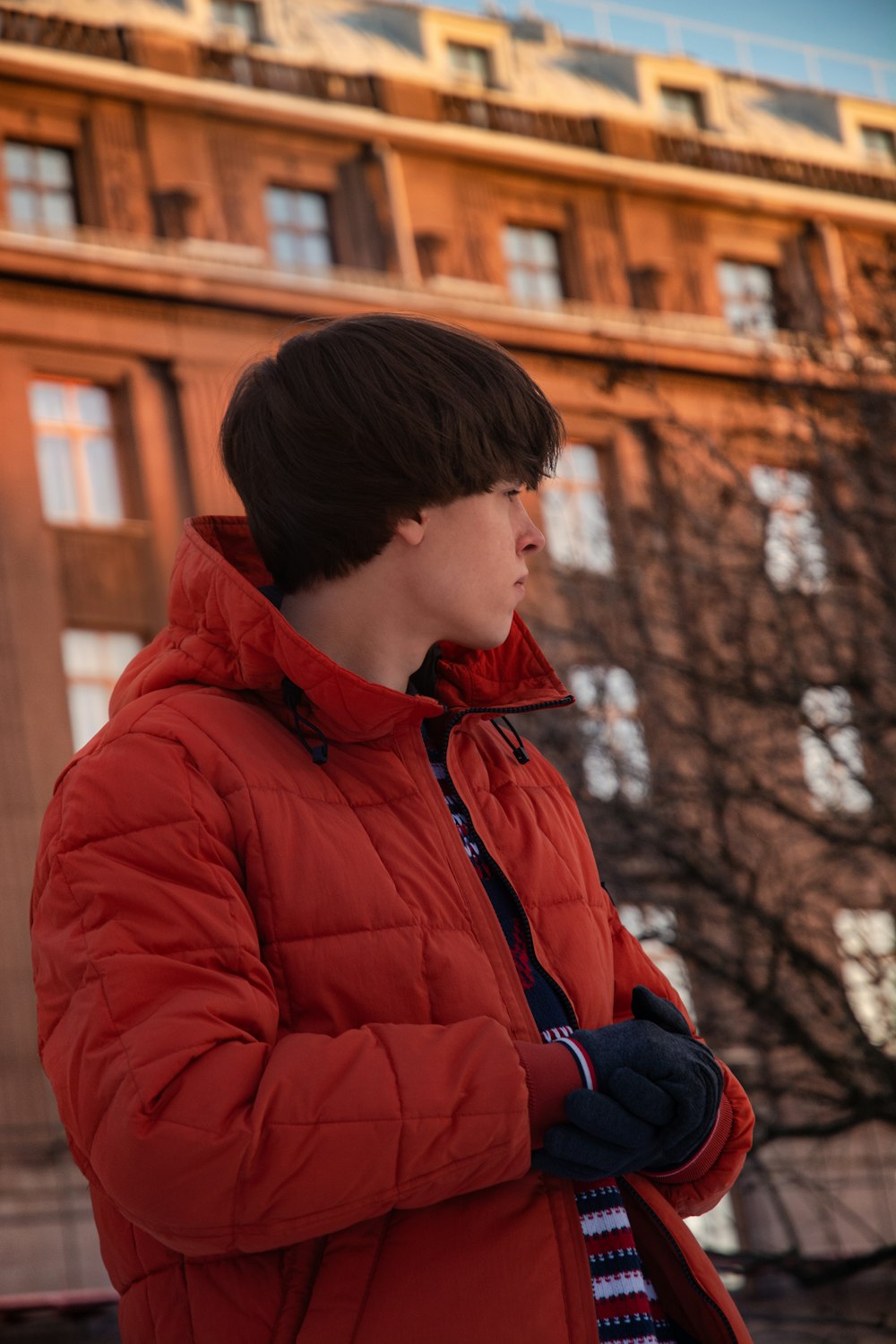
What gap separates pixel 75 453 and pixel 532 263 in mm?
7662

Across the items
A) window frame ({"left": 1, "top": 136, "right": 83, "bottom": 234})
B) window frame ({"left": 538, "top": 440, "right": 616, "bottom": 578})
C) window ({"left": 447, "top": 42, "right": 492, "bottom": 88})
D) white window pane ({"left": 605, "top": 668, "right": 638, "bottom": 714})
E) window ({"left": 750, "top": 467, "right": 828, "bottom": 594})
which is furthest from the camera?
window ({"left": 447, "top": 42, "right": 492, "bottom": 88})

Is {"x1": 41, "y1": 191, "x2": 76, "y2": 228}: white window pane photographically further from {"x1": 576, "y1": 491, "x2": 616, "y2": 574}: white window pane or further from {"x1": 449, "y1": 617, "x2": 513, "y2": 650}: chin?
{"x1": 449, "y1": 617, "x2": 513, "y2": 650}: chin

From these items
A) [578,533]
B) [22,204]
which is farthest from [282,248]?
[578,533]

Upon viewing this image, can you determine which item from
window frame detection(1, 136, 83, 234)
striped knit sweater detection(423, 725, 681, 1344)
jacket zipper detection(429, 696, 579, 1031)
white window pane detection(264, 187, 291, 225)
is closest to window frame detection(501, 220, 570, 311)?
white window pane detection(264, 187, 291, 225)

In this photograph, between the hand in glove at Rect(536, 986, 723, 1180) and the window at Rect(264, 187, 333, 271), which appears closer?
the hand in glove at Rect(536, 986, 723, 1180)

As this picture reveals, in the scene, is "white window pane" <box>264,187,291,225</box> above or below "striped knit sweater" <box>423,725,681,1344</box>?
above

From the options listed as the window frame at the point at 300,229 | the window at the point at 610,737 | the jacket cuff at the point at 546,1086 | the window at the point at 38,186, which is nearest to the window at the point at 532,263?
the window frame at the point at 300,229

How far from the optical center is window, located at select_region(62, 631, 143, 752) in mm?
19047

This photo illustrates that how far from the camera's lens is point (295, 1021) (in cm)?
212

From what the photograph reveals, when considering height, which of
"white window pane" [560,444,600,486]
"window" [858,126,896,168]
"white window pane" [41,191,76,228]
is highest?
"window" [858,126,896,168]

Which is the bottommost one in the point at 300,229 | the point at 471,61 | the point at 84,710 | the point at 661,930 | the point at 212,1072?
the point at 661,930

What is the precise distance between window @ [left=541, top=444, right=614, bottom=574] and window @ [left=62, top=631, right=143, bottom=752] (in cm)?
504

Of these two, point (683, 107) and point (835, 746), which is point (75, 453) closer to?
point (683, 107)

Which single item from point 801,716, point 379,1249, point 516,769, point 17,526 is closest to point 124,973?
point 379,1249
